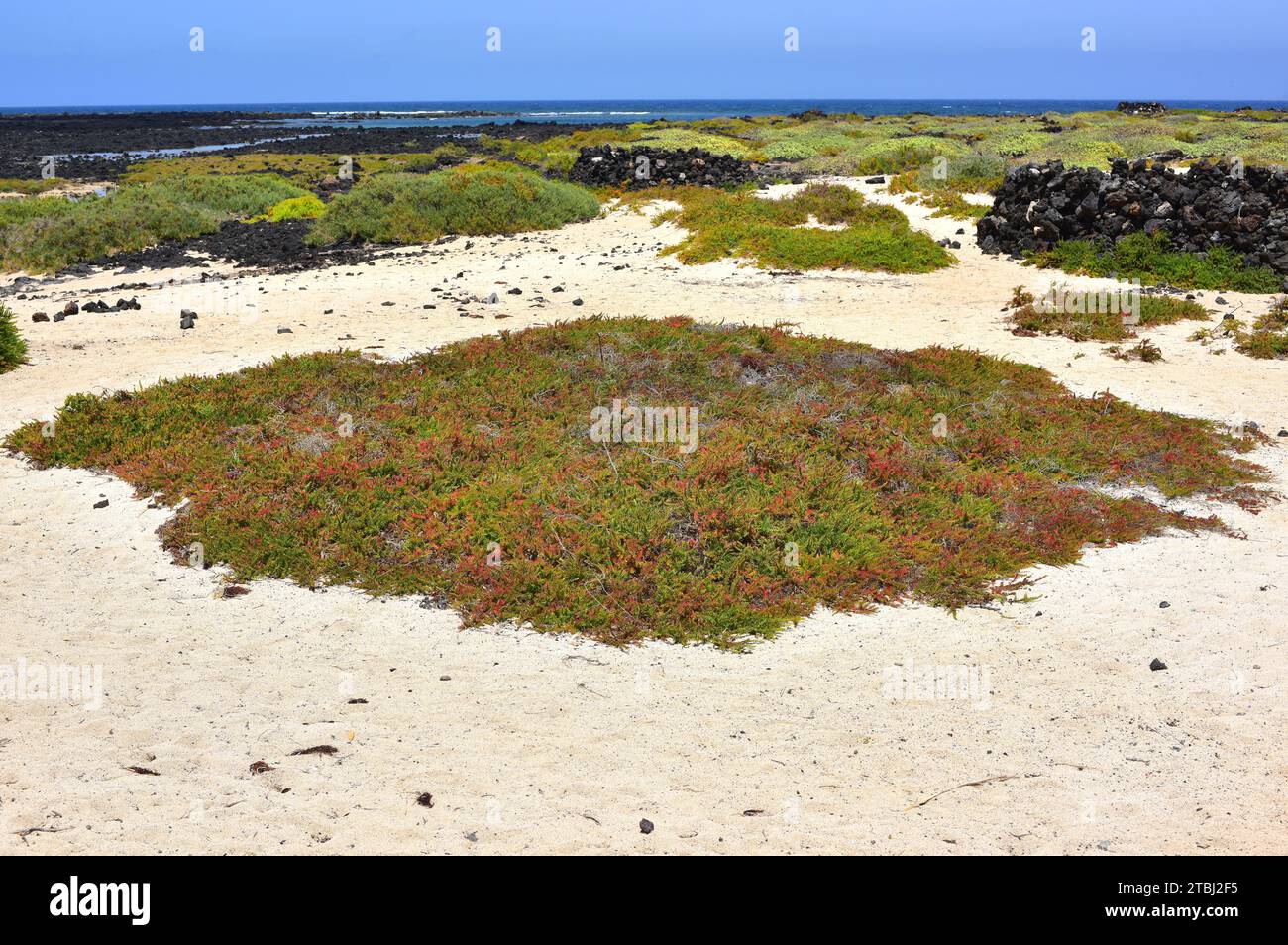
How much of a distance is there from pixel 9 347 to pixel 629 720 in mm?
13470

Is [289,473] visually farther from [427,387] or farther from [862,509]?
[862,509]

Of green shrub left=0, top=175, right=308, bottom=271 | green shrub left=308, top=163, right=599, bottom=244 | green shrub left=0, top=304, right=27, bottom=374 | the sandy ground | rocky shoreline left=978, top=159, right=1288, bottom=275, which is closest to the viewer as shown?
the sandy ground

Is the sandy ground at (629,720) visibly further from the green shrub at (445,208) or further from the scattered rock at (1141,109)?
the scattered rock at (1141,109)

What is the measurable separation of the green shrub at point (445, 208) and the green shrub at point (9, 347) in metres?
11.9

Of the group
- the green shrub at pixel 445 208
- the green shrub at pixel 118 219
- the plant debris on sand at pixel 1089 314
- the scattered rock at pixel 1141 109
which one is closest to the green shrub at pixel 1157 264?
the plant debris on sand at pixel 1089 314

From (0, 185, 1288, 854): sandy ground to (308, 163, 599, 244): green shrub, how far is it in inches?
709

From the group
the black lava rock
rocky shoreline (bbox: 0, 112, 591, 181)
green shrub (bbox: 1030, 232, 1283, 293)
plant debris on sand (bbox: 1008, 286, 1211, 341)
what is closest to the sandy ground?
plant debris on sand (bbox: 1008, 286, 1211, 341)

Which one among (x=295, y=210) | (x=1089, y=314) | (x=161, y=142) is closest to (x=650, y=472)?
(x=1089, y=314)

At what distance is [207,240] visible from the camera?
85.0 feet

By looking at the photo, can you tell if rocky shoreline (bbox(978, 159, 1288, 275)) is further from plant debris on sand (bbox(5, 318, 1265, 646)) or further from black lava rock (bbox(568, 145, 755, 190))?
black lava rock (bbox(568, 145, 755, 190))

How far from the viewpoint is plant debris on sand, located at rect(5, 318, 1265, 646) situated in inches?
292

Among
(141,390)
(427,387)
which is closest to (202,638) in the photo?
(427,387)

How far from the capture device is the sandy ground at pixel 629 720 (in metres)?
4.72

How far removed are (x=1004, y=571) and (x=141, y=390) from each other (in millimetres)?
11030
